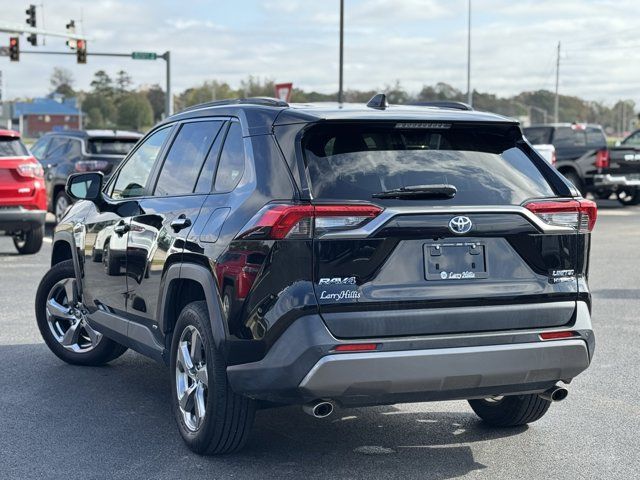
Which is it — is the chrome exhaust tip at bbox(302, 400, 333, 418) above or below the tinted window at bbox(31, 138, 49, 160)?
below

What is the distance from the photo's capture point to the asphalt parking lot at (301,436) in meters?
5.10

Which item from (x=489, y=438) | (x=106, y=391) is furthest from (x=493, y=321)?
(x=106, y=391)

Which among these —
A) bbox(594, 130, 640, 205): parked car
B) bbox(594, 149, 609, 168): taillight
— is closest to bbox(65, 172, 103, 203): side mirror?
bbox(594, 130, 640, 205): parked car

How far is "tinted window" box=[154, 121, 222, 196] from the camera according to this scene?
566 cm

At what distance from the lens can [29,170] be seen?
14.5 m

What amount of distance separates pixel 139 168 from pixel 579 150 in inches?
848

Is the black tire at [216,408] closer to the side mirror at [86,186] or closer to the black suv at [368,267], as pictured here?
the black suv at [368,267]

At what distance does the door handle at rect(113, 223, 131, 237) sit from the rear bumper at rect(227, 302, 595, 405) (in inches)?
67.8

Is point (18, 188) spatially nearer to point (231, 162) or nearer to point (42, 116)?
point (231, 162)

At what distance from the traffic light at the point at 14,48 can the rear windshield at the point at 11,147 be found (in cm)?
2844

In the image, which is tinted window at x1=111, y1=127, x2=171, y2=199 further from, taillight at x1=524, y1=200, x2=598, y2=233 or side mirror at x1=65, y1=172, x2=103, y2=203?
taillight at x1=524, y1=200, x2=598, y2=233

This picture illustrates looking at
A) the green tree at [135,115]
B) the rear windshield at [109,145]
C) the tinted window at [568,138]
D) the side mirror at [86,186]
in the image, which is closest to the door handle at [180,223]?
the side mirror at [86,186]

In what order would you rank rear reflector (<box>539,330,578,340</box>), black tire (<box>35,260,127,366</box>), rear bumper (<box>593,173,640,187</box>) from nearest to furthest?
1. rear reflector (<box>539,330,578,340</box>)
2. black tire (<box>35,260,127,366</box>)
3. rear bumper (<box>593,173,640,187</box>)

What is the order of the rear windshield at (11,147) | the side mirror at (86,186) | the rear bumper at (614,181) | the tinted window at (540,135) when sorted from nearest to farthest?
the side mirror at (86,186)
the rear windshield at (11,147)
the rear bumper at (614,181)
the tinted window at (540,135)
